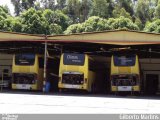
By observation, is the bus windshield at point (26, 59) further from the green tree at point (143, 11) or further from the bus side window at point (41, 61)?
the green tree at point (143, 11)

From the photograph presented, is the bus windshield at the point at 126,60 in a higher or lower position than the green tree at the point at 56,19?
lower

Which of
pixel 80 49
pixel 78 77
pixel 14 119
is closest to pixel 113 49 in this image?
pixel 80 49

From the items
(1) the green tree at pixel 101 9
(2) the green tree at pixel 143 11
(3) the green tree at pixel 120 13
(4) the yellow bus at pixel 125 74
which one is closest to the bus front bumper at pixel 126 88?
(4) the yellow bus at pixel 125 74

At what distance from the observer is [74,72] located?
29.7 meters

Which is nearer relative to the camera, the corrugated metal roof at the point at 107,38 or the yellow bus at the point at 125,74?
the corrugated metal roof at the point at 107,38

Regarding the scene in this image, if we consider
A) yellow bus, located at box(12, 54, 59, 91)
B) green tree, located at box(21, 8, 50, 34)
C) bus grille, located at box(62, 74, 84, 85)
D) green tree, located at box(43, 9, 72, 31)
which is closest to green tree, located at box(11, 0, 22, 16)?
green tree, located at box(43, 9, 72, 31)

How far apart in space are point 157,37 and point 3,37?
10147mm

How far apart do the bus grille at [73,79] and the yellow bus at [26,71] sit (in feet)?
7.21

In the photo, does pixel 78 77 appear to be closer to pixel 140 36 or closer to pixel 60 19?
pixel 140 36

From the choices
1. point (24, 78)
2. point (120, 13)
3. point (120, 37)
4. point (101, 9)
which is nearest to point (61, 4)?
point (101, 9)

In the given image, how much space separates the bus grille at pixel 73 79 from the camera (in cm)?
2961

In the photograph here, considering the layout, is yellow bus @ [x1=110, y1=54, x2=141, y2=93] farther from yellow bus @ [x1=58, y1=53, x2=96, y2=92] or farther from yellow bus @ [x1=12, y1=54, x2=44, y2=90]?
yellow bus @ [x1=12, y1=54, x2=44, y2=90]

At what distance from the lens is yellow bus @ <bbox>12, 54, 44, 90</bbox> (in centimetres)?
3070

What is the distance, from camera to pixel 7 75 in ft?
131
